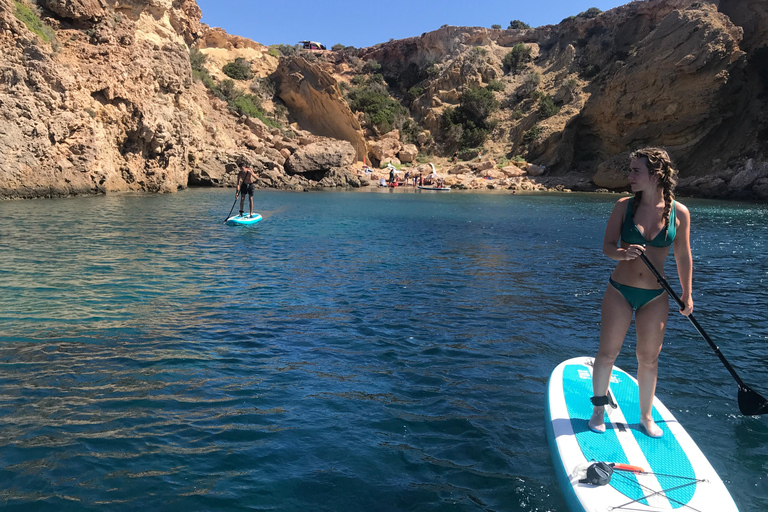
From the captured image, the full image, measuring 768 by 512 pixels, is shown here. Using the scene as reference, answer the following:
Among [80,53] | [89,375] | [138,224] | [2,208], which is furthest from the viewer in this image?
[80,53]

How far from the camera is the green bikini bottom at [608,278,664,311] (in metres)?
3.51

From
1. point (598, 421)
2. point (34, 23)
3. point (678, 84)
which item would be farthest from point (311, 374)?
point (678, 84)

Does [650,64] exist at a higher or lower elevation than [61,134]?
higher

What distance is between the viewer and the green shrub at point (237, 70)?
51.2 m

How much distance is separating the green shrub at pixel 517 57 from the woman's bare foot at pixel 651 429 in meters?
63.4

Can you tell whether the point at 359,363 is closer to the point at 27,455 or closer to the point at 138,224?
the point at 27,455

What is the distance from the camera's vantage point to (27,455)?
3520 millimetres

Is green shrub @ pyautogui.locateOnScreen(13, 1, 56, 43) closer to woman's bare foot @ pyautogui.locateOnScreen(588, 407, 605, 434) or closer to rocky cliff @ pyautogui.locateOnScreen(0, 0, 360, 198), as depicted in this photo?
rocky cliff @ pyautogui.locateOnScreen(0, 0, 360, 198)

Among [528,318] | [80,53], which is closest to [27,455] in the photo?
[528,318]

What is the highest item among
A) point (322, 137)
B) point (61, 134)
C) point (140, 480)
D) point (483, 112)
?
point (483, 112)

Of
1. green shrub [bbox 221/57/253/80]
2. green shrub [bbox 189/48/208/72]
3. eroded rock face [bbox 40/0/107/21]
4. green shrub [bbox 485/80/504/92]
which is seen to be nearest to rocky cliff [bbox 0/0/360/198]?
eroded rock face [bbox 40/0/107/21]

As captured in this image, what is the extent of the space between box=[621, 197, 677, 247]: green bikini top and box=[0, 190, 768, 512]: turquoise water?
1644 millimetres

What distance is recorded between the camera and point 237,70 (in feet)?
169

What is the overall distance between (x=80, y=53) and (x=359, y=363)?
2537 centimetres
